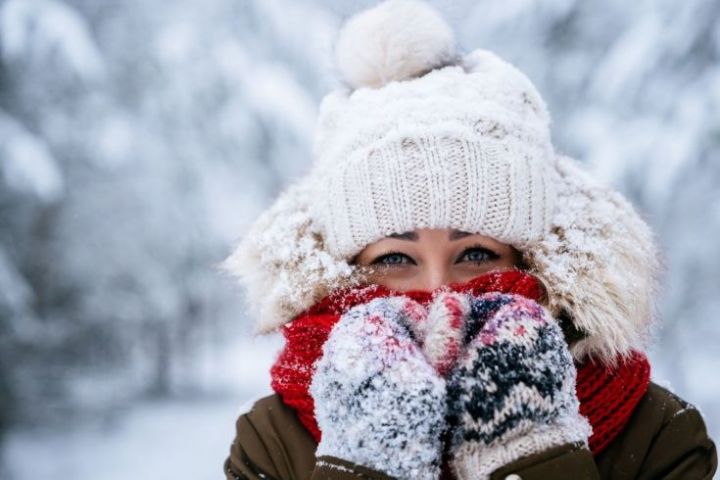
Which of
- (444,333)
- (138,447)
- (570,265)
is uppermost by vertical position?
(138,447)

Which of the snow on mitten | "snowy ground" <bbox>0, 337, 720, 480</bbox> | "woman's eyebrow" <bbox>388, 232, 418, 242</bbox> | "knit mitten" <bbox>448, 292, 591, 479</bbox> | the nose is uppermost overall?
"snowy ground" <bbox>0, 337, 720, 480</bbox>

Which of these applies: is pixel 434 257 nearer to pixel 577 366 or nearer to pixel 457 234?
pixel 457 234

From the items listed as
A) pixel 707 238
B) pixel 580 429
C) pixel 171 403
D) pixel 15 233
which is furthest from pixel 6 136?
pixel 707 238

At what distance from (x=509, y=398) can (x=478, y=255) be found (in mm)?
498

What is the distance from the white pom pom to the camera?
5.45ft

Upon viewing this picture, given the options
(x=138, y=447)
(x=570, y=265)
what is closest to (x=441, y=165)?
(x=570, y=265)

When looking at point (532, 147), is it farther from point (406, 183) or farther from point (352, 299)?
point (352, 299)

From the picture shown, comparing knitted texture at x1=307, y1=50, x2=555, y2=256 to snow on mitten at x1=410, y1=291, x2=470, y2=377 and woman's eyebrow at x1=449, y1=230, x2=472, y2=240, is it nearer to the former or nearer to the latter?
woman's eyebrow at x1=449, y1=230, x2=472, y2=240

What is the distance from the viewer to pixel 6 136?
17.6 ft

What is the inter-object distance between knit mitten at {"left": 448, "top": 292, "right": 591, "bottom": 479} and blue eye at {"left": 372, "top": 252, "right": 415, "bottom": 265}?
0.40 m

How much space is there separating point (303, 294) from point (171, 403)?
7.90 meters

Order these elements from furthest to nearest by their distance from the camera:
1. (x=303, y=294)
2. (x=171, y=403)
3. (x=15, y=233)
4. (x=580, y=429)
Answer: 1. (x=171, y=403)
2. (x=15, y=233)
3. (x=303, y=294)
4. (x=580, y=429)

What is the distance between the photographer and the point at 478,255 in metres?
1.49

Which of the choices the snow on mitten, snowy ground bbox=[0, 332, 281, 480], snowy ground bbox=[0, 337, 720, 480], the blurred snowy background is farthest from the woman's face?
snowy ground bbox=[0, 337, 720, 480]
